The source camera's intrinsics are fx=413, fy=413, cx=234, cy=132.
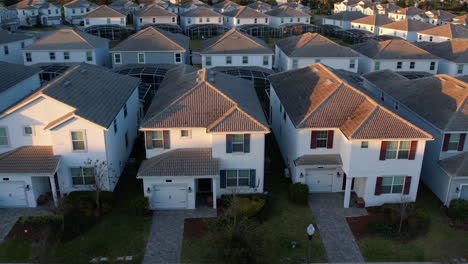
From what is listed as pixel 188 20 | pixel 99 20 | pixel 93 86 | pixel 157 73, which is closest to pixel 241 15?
pixel 188 20

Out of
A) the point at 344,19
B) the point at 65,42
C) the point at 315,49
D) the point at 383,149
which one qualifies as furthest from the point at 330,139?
the point at 344,19

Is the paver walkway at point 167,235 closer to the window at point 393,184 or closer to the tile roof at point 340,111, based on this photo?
the tile roof at point 340,111

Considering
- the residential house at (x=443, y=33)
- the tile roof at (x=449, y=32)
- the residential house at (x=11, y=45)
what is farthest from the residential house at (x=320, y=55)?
the residential house at (x=11, y=45)

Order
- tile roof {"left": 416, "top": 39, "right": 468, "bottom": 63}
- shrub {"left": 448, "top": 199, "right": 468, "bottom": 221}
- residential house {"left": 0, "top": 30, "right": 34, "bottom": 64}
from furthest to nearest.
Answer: residential house {"left": 0, "top": 30, "right": 34, "bottom": 64}
tile roof {"left": 416, "top": 39, "right": 468, "bottom": 63}
shrub {"left": 448, "top": 199, "right": 468, "bottom": 221}

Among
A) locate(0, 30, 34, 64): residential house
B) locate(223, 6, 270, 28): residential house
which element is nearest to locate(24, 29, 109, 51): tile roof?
locate(0, 30, 34, 64): residential house

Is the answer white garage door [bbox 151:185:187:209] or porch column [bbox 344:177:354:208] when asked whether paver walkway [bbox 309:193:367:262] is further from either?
white garage door [bbox 151:185:187:209]
